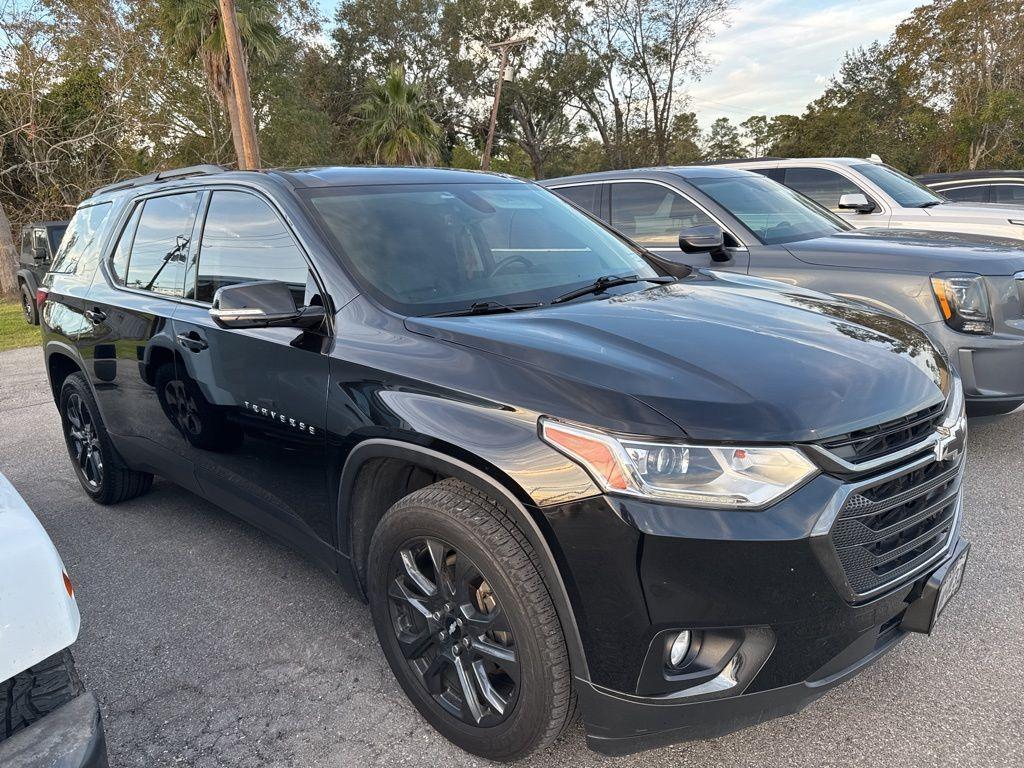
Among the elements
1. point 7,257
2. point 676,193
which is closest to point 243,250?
point 676,193

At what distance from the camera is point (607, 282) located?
2.92 meters

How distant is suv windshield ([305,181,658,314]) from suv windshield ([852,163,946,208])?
210 inches

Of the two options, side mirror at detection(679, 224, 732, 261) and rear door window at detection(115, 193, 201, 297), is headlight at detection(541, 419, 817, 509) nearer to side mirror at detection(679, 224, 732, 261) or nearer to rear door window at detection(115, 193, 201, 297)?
rear door window at detection(115, 193, 201, 297)

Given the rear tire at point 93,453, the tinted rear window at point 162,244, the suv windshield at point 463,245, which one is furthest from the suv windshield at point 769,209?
the rear tire at point 93,453

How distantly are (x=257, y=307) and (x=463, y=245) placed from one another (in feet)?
2.86

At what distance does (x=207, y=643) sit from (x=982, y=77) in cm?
3726

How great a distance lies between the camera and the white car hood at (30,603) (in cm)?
149

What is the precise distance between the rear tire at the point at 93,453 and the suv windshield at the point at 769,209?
439 centimetres

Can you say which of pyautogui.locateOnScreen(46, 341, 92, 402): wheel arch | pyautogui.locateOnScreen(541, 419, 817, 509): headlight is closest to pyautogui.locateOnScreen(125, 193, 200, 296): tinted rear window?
pyautogui.locateOnScreen(46, 341, 92, 402): wheel arch

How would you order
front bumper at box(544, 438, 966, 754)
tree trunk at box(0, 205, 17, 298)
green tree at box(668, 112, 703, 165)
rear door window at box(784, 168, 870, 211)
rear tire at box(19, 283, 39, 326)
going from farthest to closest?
green tree at box(668, 112, 703, 165) → tree trunk at box(0, 205, 17, 298) → rear tire at box(19, 283, 39, 326) → rear door window at box(784, 168, 870, 211) → front bumper at box(544, 438, 966, 754)

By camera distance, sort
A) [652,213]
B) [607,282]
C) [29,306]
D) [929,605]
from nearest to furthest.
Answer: [929,605] < [607,282] < [652,213] < [29,306]

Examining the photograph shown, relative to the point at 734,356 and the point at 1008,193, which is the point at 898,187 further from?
the point at 734,356

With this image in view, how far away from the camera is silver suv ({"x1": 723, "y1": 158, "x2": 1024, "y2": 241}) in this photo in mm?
7211

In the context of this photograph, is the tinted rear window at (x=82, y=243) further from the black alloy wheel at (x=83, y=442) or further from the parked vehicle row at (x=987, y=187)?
the parked vehicle row at (x=987, y=187)
